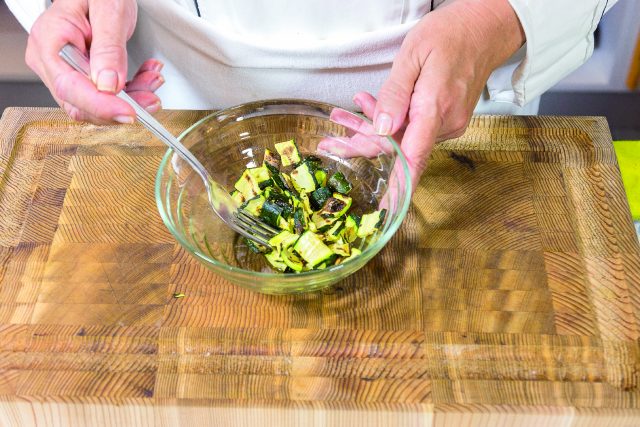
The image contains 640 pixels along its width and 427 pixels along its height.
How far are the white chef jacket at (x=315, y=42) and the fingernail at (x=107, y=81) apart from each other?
0.32 m

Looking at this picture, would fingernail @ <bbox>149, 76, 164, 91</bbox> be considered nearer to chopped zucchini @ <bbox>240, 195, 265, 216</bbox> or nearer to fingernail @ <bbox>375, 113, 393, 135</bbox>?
chopped zucchini @ <bbox>240, 195, 265, 216</bbox>

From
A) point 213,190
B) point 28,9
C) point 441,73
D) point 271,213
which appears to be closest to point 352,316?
point 271,213

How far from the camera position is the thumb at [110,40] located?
3.61 feet

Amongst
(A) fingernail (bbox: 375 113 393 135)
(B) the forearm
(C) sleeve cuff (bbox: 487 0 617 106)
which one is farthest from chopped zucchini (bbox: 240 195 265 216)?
(C) sleeve cuff (bbox: 487 0 617 106)

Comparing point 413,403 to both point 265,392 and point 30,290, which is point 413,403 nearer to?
point 265,392

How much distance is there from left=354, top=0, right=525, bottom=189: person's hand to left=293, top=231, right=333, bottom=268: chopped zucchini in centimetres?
19

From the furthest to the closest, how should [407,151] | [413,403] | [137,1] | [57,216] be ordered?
[137,1] < [57,216] < [407,151] < [413,403]

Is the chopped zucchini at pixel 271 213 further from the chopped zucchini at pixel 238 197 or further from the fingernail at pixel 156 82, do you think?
the fingernail at pixel 156 82

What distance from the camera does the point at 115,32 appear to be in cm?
121

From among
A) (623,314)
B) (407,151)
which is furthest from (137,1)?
(623,314)

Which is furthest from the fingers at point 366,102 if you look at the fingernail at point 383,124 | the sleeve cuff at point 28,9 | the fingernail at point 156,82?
the sleeve cuff at point 28,9

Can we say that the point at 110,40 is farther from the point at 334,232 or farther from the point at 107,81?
the point at 334,232

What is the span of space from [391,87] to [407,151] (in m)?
0.11

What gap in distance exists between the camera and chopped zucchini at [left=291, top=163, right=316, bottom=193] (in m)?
1.18
